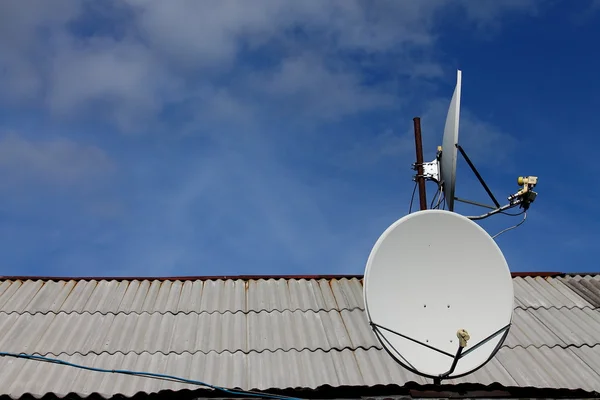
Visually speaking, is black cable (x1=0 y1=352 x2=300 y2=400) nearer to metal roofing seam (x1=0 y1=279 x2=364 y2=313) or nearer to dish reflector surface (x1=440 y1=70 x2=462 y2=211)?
metal roofing seam (x1=0 y1=279 x2=364 y2=313)

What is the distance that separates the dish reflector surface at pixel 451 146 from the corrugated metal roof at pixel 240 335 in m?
1.63

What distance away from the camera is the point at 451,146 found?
677 cm

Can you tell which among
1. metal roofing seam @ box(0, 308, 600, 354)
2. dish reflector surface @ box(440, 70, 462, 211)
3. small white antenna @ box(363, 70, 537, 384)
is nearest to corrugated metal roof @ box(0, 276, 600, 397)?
metal roofing seam @ box(0, 308, 600, 354)

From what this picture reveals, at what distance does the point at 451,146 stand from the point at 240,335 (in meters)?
2.79

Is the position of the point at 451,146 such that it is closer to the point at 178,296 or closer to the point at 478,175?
the point at 478,175

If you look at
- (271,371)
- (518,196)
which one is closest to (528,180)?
(518,196)

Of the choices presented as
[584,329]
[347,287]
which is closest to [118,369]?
[347,287]

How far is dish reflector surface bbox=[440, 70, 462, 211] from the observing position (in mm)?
6613

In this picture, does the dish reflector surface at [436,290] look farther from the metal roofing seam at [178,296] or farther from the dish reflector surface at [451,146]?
the metal roofing seam at [178,296]

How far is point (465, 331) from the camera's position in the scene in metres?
4.66

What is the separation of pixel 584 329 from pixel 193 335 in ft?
13.3

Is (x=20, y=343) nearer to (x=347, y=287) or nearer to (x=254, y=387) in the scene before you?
(x=254, y=387)

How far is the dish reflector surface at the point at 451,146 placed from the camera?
6613 mm

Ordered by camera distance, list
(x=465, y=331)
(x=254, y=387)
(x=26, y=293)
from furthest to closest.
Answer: (x=26, y=293)
(x=254, y=387)
(x=465, y=331)
